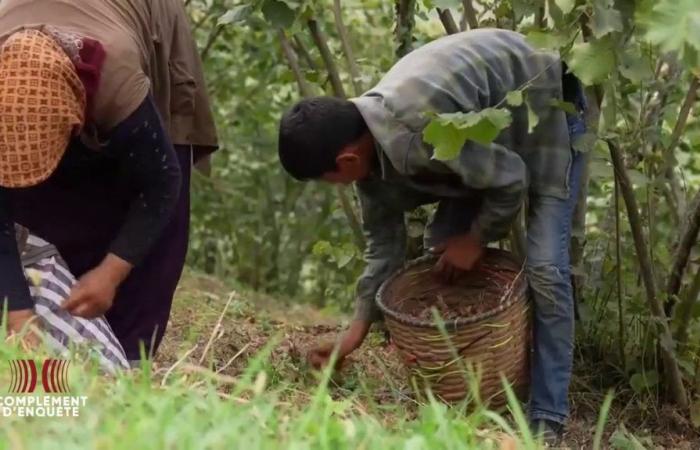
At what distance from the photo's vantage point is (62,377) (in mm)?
2111

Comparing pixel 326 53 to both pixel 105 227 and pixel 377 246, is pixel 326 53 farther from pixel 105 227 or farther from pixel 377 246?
pixel 105 227

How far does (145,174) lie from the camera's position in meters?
2.84

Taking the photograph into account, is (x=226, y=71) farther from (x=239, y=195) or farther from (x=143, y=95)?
(x=143, y=95)

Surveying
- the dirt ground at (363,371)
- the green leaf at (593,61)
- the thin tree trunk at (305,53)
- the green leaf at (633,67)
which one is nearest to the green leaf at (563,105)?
the green leaf at (633,67)

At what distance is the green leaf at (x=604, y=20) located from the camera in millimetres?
2379

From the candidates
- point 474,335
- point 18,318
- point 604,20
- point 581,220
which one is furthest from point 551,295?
point 18,318

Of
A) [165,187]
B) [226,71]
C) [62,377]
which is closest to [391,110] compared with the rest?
[165,187]

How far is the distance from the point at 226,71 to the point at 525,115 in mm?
3839

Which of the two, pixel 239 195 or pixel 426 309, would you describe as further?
pixel 239 195

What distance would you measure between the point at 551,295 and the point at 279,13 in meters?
1.14

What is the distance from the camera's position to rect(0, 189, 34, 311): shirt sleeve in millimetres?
2840

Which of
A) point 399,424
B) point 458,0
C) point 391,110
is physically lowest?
point 399,424

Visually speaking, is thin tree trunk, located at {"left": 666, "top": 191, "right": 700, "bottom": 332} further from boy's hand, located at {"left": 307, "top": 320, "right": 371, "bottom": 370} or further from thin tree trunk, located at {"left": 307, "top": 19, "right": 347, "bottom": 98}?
thin tree trunk, located at {"left": 307, "top": 19, "right": 347, "bottom": 98}
